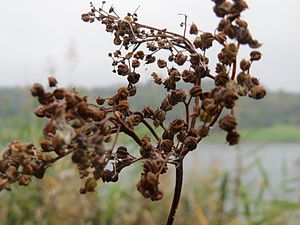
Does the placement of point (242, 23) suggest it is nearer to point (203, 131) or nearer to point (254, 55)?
point (254, 55)

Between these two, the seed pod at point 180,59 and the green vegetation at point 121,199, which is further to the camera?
the green vegetation at point 121,199

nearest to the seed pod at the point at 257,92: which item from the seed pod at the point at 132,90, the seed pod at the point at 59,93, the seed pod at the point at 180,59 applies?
the seed pod at the point at 180,59

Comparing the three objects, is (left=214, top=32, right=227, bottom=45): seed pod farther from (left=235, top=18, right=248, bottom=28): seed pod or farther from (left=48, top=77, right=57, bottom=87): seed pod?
(left=48, top=77, right=57, bottom=87): seed pod

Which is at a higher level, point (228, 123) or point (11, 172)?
point (228, 123)

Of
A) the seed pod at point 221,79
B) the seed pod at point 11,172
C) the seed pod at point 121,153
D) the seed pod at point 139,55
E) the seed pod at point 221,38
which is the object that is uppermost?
the seed pod at point 139,55

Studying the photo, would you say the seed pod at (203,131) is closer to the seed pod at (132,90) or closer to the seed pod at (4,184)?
the seed pod at (132,90)

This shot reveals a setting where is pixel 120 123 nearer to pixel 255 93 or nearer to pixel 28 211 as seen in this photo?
pixel 255 93

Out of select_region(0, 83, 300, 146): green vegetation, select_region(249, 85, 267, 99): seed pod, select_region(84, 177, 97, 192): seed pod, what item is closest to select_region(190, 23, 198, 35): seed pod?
select_region(249, 85, 267, 99): seed pod

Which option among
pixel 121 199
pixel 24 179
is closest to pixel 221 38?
pixel 24 179
